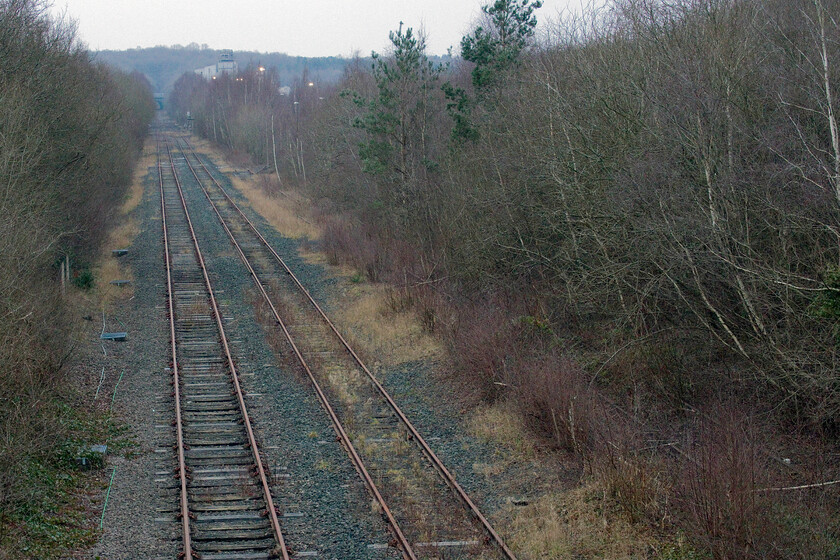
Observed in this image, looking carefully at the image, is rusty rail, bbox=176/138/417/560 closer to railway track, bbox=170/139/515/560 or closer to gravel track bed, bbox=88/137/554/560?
railway track, bbox=170/139/515/560

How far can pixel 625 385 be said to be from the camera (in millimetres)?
12844

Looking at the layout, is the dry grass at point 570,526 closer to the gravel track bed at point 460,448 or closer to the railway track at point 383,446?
the gravel track bed at point 460,448

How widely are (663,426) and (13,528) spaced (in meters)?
8.54

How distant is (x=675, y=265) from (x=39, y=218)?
11813mm

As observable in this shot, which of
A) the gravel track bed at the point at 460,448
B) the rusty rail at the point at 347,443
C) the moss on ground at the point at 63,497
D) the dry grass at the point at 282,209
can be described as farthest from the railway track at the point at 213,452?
the dry grass at the point at 282,209

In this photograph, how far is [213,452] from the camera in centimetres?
1108

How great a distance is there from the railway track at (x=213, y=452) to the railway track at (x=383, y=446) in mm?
1330

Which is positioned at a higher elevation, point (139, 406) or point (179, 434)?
point (179, 434)

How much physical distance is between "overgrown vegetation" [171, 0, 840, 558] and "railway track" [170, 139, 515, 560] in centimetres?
177

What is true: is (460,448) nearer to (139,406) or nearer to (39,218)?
(139,406)

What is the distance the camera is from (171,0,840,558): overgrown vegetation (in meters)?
9.09

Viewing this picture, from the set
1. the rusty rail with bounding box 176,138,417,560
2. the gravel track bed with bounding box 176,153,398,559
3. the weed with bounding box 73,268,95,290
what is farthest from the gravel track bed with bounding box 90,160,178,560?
the rusty rail with bounding box 176,138,417,560

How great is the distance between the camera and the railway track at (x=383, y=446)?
870cm

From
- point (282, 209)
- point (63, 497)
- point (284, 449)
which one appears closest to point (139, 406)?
point (284, 449)
